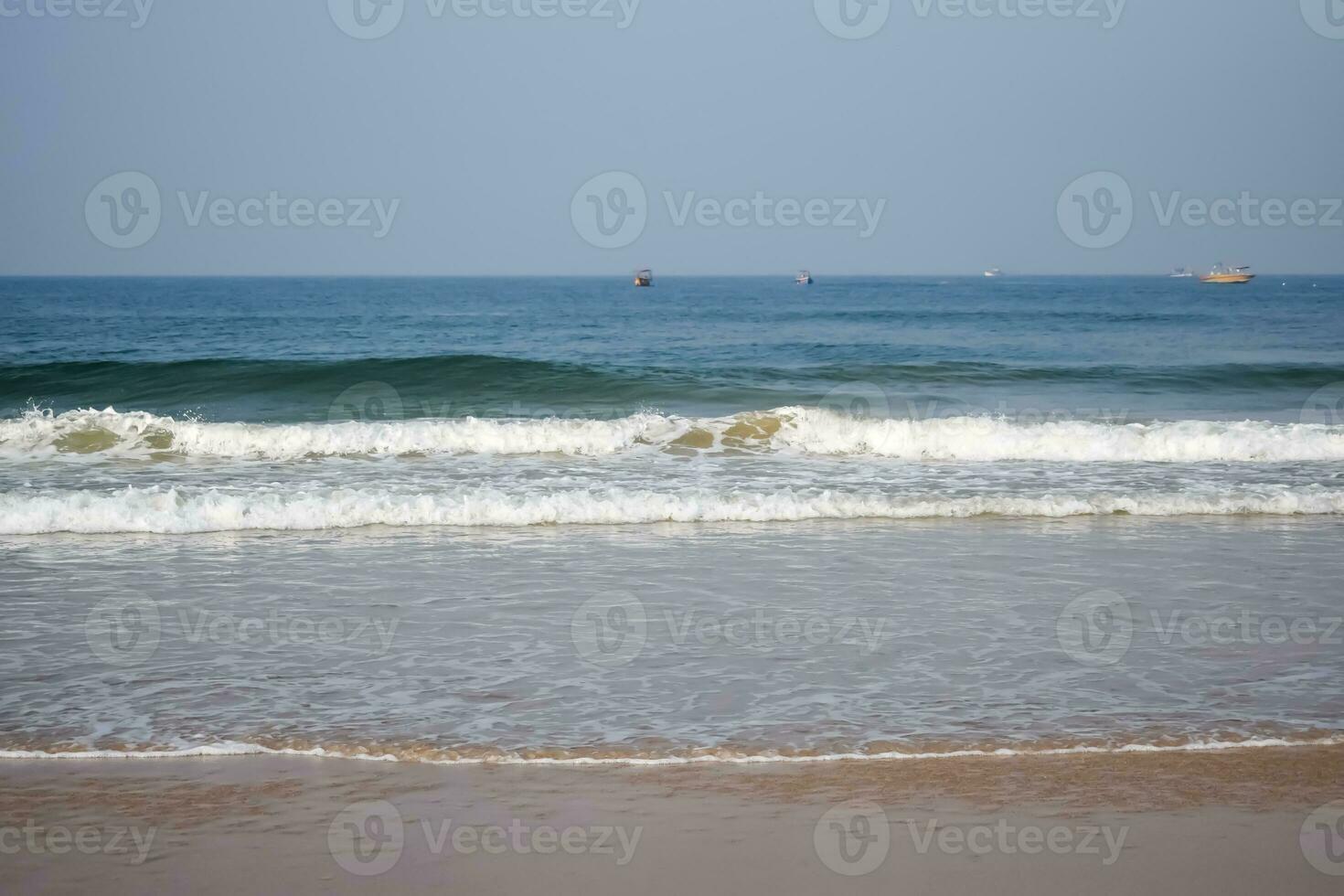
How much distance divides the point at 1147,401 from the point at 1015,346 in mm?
15297

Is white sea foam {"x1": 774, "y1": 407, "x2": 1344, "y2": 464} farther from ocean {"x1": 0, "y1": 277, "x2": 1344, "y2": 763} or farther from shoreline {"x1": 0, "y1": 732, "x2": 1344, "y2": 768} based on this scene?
shoreline {"x1": 0, "y1": 732, "x2": 1344, "y2": 768}

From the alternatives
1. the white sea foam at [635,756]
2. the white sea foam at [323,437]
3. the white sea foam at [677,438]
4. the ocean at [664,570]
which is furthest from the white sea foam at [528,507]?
the white sea foam at [635,756]

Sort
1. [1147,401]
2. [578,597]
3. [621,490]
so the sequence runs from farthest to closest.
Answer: [1147,401] → [621,490] → [578,597]

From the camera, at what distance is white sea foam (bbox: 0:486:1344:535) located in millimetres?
11922

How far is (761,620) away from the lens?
27.0 ft

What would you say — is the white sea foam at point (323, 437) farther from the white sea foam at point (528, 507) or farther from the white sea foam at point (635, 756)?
the white sea foam at point (635, 756)

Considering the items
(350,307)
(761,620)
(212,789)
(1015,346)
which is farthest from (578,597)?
(350,307)

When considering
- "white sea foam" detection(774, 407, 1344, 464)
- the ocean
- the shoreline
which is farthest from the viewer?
"white sea foam" detection(774, 407, 1344, 464)

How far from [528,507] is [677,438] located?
5.58m

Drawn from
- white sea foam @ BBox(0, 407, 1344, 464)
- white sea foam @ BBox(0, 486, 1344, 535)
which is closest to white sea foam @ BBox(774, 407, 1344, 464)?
white sea foam @ BBox(0, 407, 1344, 464)

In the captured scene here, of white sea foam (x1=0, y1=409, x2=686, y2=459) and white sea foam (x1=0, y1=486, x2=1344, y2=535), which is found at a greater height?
white sea foam (x1=0, y1=409, x2=686, y2=459)

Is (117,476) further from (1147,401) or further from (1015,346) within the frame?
(1015,346)

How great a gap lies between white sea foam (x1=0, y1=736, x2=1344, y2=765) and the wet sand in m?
0.08

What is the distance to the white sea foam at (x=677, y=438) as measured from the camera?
660 inches
